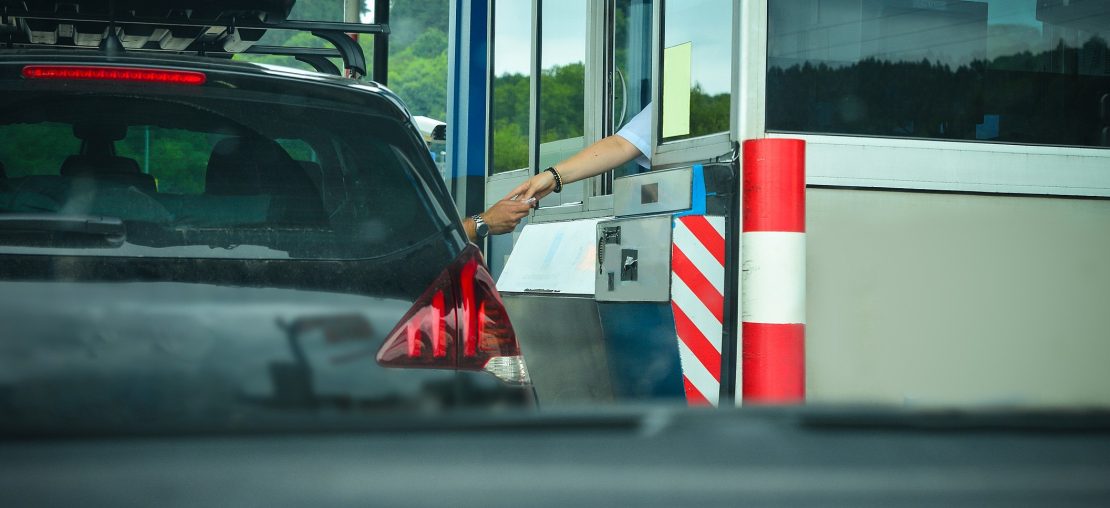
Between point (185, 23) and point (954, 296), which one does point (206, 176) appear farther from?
point (954, 296)

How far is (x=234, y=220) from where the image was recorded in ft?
9.48

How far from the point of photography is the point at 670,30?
5.02 metres

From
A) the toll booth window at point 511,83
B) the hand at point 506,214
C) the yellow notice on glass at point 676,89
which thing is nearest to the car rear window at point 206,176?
the yellow notice on glass at point 676,89

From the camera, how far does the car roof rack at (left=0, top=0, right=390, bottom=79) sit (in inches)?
165

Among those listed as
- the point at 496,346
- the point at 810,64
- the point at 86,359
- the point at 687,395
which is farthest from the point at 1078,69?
the point at 86,359

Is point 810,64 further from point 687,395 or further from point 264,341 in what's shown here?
point 264,341

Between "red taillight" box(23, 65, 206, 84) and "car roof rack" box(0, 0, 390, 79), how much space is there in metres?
0.26

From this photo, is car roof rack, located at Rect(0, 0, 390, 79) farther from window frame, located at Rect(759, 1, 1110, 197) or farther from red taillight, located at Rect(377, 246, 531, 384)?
window frame, located at Rect(759, 1, 1110, 197)

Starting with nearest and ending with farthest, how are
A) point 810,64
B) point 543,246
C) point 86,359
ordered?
1. point 86,359
2. point 810,64
3. point 543,246

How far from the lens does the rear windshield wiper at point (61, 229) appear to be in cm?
272

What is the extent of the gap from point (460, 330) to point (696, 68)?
2.06m

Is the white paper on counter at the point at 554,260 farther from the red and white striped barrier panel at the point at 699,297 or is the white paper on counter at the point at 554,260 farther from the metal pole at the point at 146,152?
the metal pole at the point at 146,152

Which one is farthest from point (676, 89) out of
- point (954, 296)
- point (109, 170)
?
point (109, 170)

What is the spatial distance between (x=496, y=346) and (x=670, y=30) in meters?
2.20
